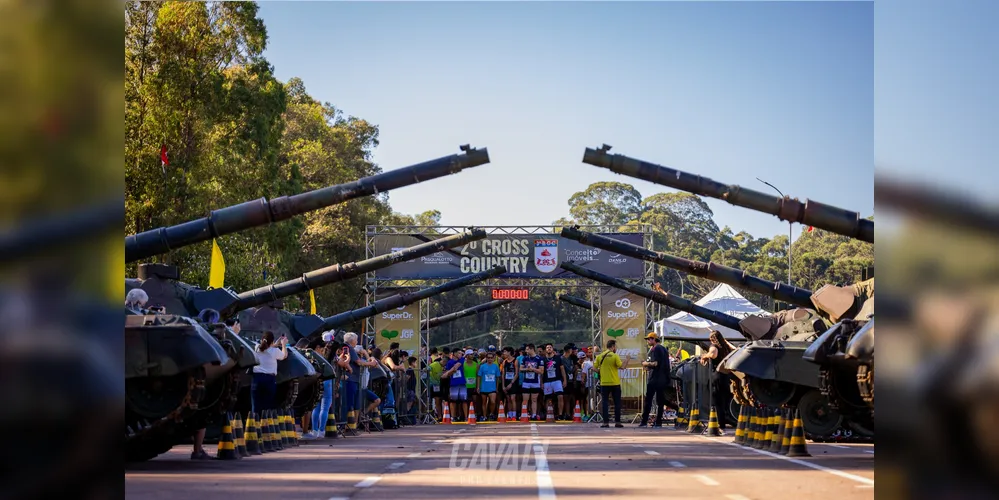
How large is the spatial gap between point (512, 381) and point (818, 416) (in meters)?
16.4

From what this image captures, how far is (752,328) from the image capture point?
28.2m

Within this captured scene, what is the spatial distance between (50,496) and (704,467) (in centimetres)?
1193

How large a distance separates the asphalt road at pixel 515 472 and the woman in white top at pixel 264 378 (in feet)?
2.81

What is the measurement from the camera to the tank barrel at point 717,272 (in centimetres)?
2614

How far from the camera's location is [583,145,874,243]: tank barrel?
18.4 meters

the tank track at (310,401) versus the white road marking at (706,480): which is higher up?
the white road marking at (706,480)

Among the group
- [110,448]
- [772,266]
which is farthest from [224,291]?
[772,266]

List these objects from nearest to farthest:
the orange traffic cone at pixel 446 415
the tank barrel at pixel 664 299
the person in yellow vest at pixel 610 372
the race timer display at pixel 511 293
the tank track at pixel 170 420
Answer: the tank track at pixel 170 420 < the person in yellow vest at pixel 610 372 < the tank barrel at pixel 664 299 < the orange traffic cone at pixel 446 415 < the race timer display at pixel 511 293

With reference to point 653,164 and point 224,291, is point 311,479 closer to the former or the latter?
point 653,164

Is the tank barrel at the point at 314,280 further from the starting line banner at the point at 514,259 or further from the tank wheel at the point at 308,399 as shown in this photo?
the starting line banner at the point at 514,259

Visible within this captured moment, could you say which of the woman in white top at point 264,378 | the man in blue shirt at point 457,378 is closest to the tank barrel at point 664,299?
the man in blue shirt at point 457,378

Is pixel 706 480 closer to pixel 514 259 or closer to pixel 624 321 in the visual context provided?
pixel 624 321

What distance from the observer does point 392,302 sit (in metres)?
36.5

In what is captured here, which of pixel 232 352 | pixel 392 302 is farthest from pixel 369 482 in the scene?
pixel 392 302
